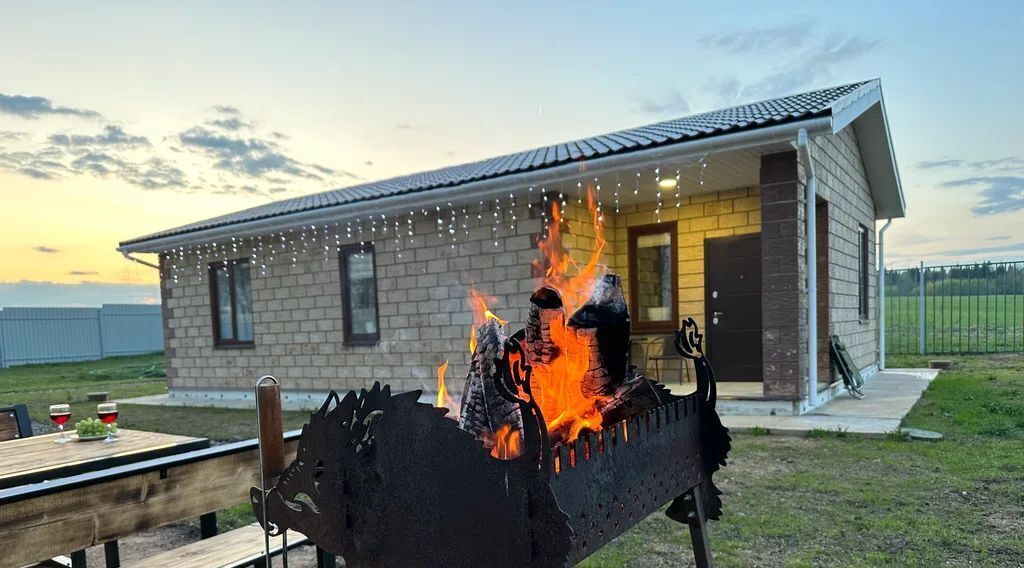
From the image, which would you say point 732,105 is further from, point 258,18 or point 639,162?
point 258,18

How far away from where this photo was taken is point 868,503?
141 inches

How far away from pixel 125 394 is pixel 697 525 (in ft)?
44.6

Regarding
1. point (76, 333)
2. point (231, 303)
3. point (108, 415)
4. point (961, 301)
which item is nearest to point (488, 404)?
point (108, 415)

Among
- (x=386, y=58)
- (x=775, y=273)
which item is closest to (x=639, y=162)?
(x=775, y=273)

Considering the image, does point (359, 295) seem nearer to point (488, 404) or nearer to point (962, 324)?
point (488, 404)

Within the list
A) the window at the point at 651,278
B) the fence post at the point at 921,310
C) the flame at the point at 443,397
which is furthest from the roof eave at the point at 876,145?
the flame at the point at 443,397

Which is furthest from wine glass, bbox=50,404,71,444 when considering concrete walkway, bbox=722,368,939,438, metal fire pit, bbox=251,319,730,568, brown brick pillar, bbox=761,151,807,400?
brown brick pillar, bbox=761,151,807,400

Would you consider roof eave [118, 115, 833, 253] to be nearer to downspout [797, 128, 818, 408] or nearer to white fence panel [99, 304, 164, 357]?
downspout [797, 128, 818, 408]

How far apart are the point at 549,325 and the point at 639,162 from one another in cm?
477

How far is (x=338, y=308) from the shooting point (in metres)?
9.00

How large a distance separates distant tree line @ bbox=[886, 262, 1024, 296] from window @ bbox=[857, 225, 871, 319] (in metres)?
3.94

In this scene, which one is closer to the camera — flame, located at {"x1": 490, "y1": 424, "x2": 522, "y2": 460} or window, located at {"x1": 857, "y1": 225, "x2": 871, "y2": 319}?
flame, located at {"x1": 490, "y1": 424, "x2": 522, "y2": 460}

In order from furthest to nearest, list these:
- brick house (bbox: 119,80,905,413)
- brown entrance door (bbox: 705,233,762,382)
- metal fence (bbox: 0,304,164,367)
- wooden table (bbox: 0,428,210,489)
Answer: metal fence (bbox: 0,304,164,367), brown entrance door (bbox: 705,233,762,382), brick house (bbox: 119,80,905,413), wooden table (bbox: 0,428,210,489)

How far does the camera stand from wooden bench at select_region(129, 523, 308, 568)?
2238 millimetres
